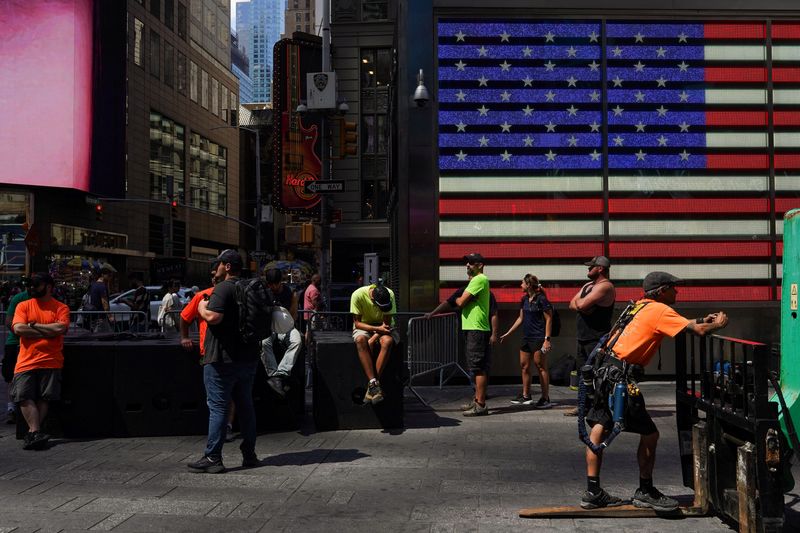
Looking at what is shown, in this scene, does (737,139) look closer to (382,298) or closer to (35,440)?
(382,298)

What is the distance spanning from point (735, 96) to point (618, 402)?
33.2 feet

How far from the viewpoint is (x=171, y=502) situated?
6.22 meters

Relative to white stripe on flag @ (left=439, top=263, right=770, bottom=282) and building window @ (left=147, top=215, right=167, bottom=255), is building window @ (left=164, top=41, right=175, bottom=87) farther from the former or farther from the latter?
white stripe on flag @ (left=439, top=263, right=770, bottom=282)

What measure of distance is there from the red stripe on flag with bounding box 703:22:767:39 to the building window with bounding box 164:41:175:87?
49.1m

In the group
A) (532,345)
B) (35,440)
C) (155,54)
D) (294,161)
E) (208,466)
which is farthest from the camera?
(155,54)

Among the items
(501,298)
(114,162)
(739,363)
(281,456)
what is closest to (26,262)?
(114,162)

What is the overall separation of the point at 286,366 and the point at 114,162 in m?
40.1

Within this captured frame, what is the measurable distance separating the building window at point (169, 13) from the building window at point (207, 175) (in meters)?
8.60

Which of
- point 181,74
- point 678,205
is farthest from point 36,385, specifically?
point 181,74

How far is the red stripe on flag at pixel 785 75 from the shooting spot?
1391 centimetres

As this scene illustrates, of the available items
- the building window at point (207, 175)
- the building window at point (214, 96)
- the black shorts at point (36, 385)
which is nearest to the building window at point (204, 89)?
the building window at point (214, 96)

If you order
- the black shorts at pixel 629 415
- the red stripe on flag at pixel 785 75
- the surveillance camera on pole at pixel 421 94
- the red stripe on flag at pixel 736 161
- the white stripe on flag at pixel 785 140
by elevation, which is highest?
the red stripe on flag at pixel 785 75

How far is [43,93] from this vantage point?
4091cm

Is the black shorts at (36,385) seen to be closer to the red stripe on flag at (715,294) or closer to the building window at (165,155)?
the red stripe on flag at (715,294)
